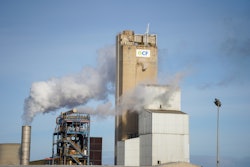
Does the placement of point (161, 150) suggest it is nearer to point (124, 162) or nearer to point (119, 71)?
point (124, 162)

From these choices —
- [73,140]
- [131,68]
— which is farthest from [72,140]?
[131,68]

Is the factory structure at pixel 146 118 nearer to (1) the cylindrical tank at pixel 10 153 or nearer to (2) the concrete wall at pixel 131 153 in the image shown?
(2) the concrete wall at pixel 131 153

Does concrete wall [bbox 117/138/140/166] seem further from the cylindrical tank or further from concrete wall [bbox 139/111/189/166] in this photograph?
the cylindrical tank

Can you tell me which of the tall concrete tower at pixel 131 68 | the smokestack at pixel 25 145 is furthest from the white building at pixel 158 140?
the smokestack at pixel 25 145

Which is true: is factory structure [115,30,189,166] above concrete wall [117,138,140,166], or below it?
above

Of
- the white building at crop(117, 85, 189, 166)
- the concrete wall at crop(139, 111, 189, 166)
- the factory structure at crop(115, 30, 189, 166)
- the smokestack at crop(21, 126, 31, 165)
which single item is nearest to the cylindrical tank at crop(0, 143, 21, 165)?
the smokestack at crop(21, 126, 31, 165)

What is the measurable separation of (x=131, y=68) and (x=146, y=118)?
54.3 feet

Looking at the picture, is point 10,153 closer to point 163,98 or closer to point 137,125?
point 137,125

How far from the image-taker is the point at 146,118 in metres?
79.3

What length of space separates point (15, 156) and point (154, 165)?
28.4 metres

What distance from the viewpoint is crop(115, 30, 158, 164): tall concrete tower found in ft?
295

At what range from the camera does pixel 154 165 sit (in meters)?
73.9

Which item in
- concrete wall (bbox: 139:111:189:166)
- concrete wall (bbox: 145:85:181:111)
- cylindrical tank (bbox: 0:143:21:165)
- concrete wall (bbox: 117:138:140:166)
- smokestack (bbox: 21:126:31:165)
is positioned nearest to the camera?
concrete wall (bbox: 139:111:189:166)

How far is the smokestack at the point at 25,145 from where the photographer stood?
7894 cm
